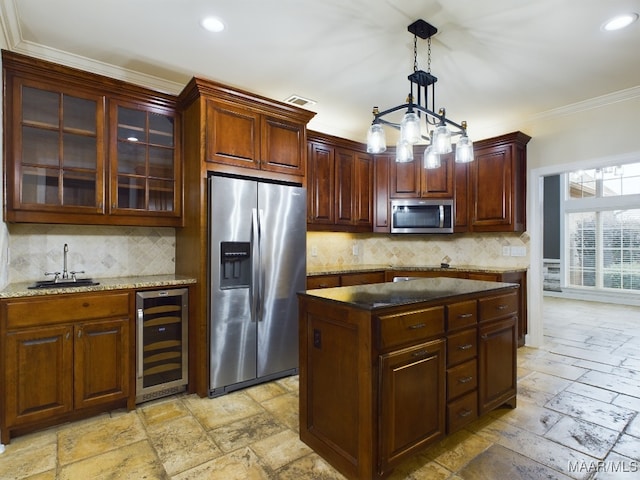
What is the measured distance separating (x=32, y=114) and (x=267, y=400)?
2.73 m

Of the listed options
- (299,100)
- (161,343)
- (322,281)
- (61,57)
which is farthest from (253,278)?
(61,57)

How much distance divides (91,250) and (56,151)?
32.8 inches

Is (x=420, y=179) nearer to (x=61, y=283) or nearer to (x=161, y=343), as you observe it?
(x=161, y=343)

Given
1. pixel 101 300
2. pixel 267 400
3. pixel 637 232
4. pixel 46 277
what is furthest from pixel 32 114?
pixel 637 232

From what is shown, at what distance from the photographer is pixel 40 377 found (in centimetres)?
227

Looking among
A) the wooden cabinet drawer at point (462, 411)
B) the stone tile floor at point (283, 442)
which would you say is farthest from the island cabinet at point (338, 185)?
the wooden cabinet drawer at point (462, 411)

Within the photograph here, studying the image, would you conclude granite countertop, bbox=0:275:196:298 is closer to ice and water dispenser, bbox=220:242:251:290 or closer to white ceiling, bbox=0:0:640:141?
ice and water dispenser, bbox=220:242:251:290

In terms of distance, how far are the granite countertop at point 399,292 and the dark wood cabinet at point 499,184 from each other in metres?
1.91

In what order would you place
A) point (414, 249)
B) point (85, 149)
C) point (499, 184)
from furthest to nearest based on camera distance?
point (414, 249), point (499, 184), point (85, 149)

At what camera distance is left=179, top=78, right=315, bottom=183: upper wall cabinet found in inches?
112

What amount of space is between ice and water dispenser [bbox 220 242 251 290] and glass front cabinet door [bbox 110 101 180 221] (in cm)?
63

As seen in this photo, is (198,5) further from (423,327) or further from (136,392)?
(136,392)

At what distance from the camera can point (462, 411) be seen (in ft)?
6.98

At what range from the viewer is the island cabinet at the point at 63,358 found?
86.3 inches
